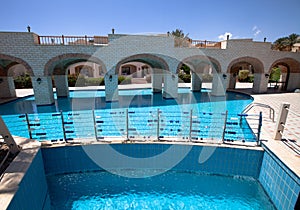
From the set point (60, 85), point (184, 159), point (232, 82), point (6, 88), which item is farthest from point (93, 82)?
point (184, 159)

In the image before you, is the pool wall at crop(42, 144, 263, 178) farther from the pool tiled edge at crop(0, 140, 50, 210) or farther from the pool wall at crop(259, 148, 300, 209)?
the pool tiled edge at crop(0, 140, 50, 210)

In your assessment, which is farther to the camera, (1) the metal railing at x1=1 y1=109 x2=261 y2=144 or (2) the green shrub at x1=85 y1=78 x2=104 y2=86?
(2) the green shrub at x1=85 y1=78 x2=104 y2=86

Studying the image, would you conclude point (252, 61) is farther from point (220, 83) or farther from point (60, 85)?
point (60, 85)

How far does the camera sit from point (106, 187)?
4.43m

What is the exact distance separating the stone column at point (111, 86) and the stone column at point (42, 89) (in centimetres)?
Result: 405

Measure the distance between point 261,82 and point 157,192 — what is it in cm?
1593

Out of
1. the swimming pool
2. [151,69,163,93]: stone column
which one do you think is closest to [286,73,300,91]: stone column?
the swimming pool

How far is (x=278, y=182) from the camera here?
3.67 metres

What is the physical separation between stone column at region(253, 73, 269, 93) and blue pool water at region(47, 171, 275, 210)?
14.0m

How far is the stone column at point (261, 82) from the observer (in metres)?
15.2

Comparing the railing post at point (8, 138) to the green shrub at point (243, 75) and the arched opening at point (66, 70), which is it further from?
the green shrub at point (243, 75)

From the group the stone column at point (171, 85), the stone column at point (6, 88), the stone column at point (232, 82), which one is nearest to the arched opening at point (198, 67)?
the stone column at point (171, 85)

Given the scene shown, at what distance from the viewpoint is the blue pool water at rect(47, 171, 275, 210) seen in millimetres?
3824

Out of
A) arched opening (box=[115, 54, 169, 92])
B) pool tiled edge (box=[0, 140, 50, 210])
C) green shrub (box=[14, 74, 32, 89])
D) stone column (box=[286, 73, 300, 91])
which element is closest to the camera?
pool tiled edge (box=[0, 140, 50, 210])
